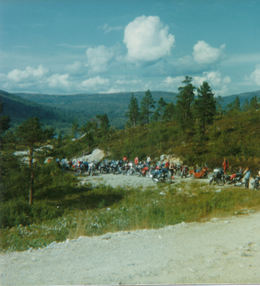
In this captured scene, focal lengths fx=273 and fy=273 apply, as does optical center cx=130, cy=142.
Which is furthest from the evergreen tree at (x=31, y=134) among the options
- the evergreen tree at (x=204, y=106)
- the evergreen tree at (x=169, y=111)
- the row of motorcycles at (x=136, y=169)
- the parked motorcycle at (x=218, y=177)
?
the evergreen tree at (x=169, y=111)

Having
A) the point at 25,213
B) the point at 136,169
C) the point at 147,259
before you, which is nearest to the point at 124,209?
the point at 25,213

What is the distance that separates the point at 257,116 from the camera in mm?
37062

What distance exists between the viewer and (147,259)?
5531mm

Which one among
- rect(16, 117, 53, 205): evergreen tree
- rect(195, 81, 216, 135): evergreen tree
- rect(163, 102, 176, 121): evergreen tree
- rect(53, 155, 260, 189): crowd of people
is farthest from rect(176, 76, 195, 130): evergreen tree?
rect(163, 102, 176, 121): evergreen tree

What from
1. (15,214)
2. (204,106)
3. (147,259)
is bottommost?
(15,214)

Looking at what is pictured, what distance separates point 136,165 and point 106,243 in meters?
19.0

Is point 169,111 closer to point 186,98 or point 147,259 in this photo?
point 186,98

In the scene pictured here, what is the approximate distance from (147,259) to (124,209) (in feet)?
26.0

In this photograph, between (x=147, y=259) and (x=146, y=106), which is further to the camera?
(x=146, y=106)

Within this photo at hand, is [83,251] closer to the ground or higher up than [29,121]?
closer to the ground

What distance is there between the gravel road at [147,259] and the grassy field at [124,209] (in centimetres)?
152

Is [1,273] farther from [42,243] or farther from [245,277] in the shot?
[245,277]

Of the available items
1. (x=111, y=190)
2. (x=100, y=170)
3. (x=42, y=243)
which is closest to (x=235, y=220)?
(x=42, y=243)

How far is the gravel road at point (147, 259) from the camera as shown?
181 inches
